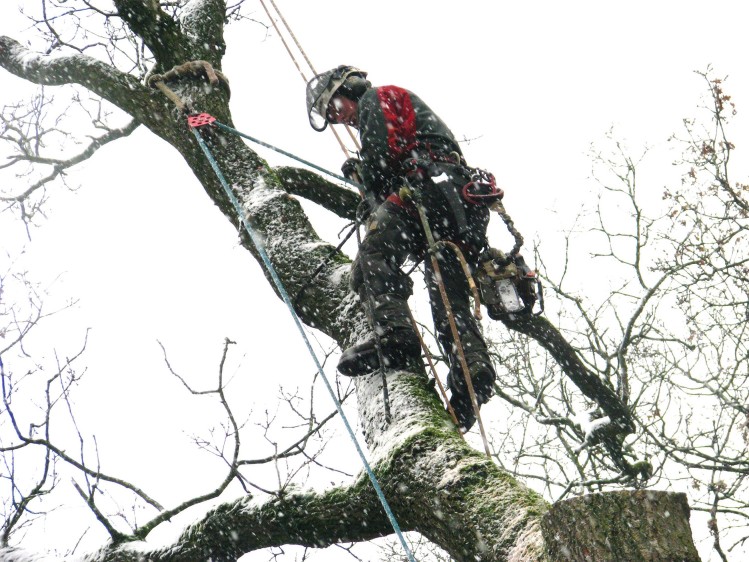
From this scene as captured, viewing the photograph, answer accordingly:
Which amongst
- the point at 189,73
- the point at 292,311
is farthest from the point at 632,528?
the point at 189,73

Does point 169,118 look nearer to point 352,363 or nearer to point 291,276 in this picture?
point 291,276

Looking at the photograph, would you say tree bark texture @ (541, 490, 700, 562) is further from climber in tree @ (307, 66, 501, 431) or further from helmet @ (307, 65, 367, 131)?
helmet @ (307, 65, 367, 131)

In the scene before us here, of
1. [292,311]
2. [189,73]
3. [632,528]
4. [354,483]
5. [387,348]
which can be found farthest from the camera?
[189,73]

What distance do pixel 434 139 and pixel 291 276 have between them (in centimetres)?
90

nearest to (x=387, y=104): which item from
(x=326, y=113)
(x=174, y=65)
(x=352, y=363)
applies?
(x=326, y=113)

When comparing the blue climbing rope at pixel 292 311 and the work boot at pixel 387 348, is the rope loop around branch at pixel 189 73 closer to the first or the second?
the blue climbing rope at pixel 292 311

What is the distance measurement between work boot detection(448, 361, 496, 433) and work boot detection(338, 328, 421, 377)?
177mm

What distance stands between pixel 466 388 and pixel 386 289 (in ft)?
1.62

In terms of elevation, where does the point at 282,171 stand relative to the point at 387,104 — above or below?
above

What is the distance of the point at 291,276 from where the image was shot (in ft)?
10.6

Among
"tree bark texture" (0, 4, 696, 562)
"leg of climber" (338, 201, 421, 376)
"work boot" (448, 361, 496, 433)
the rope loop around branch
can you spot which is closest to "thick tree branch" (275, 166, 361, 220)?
"tree bark texture" (0, 4, 696, 562)

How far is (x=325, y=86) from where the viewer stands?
12.2ft

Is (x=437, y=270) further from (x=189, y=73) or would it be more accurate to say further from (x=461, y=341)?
(x=189, y=73)

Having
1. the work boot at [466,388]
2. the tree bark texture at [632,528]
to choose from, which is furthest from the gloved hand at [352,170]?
the tree bark texture at [632,528]
